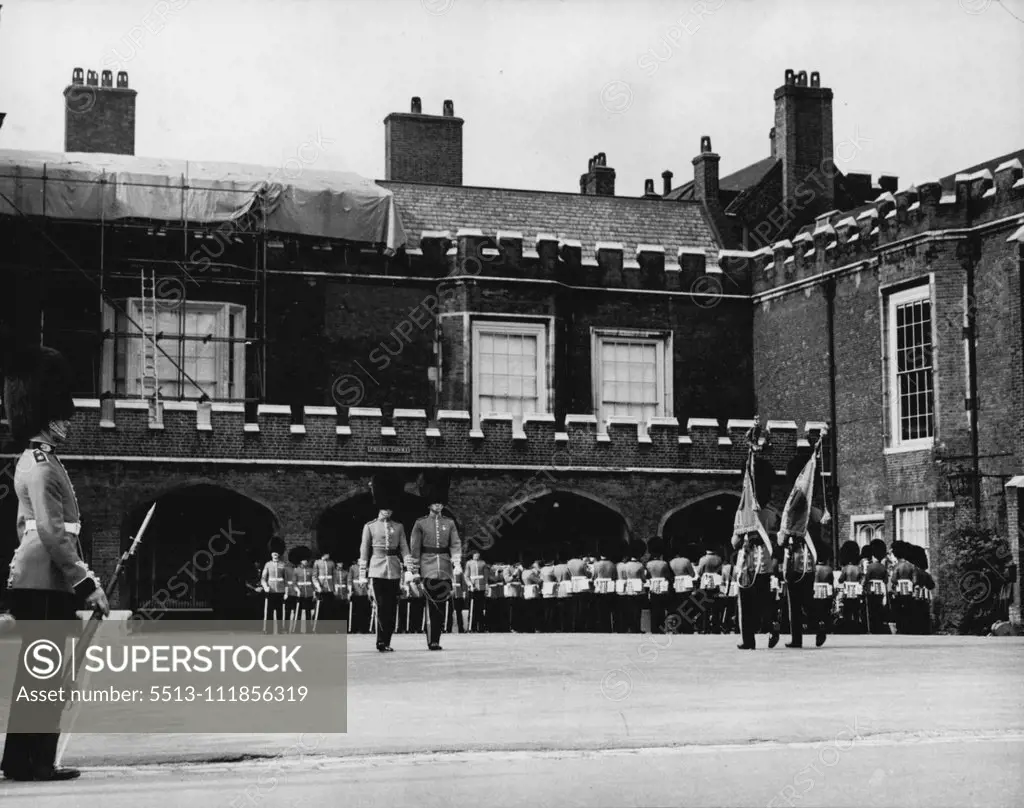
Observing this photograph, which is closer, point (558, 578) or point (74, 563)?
point (74, 563)

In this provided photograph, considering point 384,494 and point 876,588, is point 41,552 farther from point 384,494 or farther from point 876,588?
point 876,588

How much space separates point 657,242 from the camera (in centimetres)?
3538

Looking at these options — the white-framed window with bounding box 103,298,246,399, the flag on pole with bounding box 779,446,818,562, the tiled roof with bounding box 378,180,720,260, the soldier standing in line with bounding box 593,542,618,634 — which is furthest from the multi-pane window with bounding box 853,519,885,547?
the flag on pole with bounding box 779,446,818,562

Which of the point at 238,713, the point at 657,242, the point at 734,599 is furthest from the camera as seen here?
the point at 657,242

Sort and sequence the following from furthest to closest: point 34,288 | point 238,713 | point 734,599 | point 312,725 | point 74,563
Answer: point 34,288 < point 734,599 < point 238,713 < point 312,725 < point 74,563

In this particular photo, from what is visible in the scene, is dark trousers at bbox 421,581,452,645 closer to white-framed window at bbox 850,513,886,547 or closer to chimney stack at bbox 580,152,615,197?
white-framed window at bbox 850,513,886,547

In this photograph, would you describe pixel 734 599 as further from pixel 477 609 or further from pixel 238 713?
pixel 238 713

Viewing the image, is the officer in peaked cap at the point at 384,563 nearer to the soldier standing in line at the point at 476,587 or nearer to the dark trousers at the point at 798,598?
the dark trousers at the point at 798,598

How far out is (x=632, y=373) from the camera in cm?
3222

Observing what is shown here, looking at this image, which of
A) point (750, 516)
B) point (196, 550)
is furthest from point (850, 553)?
point (196, 550)

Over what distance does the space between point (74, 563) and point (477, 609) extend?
1911cm

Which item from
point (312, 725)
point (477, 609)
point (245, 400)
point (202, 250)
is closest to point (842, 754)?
point (312, 725)

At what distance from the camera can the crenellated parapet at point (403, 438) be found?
2673cm

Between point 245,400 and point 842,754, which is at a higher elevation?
point 245,400
